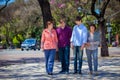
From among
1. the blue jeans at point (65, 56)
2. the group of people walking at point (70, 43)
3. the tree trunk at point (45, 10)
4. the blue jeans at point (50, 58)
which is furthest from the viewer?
the tree trunk at point (45, 10)

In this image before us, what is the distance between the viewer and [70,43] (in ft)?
47.2

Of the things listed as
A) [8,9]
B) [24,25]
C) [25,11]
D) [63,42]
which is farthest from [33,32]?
[63,42]

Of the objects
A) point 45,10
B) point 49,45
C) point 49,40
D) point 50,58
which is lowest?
point 50,58

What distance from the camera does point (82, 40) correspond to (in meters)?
13.6

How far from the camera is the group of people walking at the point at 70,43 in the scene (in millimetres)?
13680

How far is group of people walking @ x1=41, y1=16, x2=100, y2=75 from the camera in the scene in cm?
1368

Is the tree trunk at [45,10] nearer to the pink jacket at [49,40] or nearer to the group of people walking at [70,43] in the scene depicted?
the group of people walking at [70,43]

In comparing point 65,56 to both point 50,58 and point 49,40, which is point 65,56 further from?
point 49,40

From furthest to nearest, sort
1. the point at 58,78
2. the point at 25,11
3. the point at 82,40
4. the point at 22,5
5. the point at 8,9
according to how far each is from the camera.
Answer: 1. the point at 25,11
2. the point at 22,5
3. the point at 8,9
4. the point at 82,40
5. the point at 58,78

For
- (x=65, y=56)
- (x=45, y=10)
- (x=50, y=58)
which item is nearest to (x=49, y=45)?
(x=50, y=58)

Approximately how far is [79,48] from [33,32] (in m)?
77.6

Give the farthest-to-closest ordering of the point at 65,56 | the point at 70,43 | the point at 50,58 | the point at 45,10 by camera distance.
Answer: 1. the point at 45,10
2. the point at 70,43
3. the point at 65,56
4. the point at 50,58

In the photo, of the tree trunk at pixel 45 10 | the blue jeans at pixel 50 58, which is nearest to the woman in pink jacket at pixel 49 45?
the blue jeans at pixel 50 58

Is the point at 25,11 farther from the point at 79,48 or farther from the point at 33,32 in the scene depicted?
the point at 79,48
